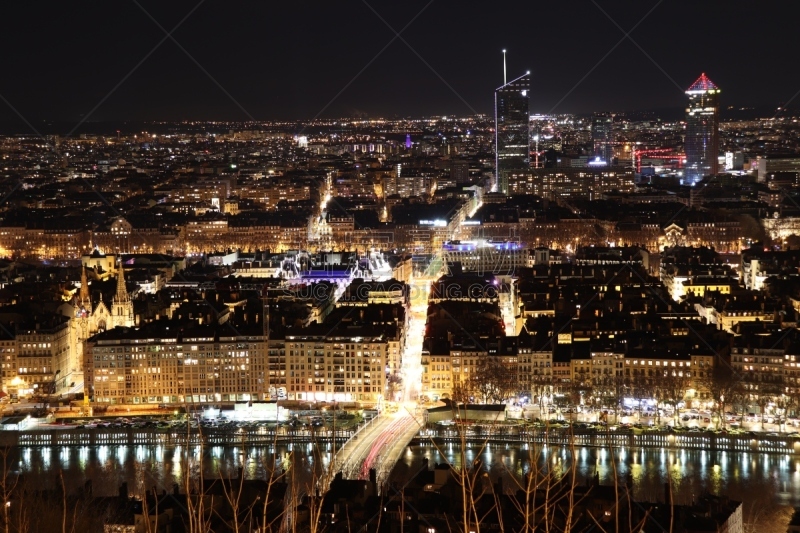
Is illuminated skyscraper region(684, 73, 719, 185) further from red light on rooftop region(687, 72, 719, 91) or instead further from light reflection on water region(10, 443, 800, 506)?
light reflection on water region(10, 443, 800, 506)

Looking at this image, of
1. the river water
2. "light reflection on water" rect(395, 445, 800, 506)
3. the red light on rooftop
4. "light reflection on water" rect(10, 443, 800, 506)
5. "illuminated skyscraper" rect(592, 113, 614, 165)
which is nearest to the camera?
"light reflection on water" rect(395, 445, 800, 506)

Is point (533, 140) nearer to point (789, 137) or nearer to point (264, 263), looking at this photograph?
→ point (789, 137)

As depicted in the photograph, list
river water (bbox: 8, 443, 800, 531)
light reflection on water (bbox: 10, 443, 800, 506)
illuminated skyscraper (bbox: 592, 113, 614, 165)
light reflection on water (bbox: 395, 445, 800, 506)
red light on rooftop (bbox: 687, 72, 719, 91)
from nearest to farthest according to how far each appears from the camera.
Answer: light reflection on water (bbox: 395, 445, 800, 506) → river water (bbox: 8, 443, 800, 531) → light reflection on water (bbox: 10, 443, 800, 506) → red light on rooftop (bbox: 687, 72, 719, 91) → illuminated skyscraper (bbox: 592, 113, 614, 165)

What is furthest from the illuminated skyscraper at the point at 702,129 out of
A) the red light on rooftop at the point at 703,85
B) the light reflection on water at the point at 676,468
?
the light reflection on water at the point at 676,468

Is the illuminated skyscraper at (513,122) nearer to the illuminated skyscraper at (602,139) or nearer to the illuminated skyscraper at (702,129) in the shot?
the illuminated skyscraper at (602,139)

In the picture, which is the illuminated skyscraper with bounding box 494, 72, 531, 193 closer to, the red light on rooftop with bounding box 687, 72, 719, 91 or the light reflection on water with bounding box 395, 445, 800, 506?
the red light on rooftop with bounding box 687, 72, 719, 91

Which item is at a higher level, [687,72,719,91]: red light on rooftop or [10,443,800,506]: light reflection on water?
[687,72,719,91]: red light on rooftop

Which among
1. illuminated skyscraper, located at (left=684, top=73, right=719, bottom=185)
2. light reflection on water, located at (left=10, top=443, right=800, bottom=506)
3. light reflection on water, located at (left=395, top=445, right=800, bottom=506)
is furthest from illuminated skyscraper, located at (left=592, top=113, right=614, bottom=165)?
light reflection on water, located at (left=10, top=443, right=800, bottom=506)

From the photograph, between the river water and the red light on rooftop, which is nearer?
the river water
